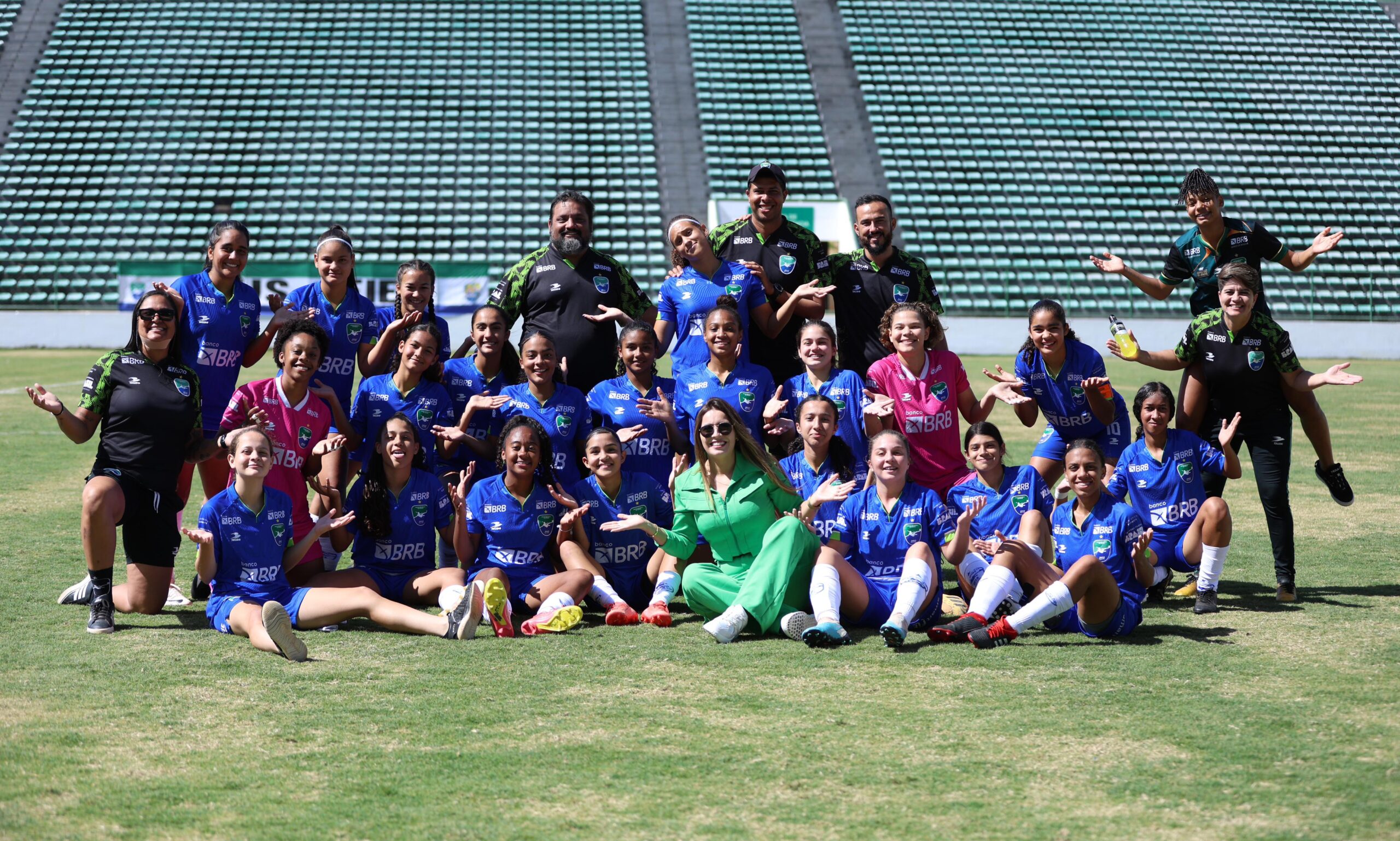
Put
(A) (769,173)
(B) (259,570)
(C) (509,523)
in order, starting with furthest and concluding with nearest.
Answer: (A) (769,173) < (C) (509,523) < (B) (259,570)

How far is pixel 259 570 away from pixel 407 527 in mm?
727

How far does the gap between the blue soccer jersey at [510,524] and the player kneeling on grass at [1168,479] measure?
9.13ft

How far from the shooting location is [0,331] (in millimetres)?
25766

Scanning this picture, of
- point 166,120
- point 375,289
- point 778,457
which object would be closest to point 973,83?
point 375,289

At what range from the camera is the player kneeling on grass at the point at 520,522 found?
5.87 metres

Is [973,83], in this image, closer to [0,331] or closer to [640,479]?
[0,331]

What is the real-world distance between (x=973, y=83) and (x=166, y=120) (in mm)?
21110

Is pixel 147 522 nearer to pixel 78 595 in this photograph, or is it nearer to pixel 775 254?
pixel 78 595

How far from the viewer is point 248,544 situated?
5.44 m

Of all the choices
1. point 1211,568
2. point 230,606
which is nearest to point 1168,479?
point 1211,568

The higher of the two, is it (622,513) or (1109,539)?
(622,513)

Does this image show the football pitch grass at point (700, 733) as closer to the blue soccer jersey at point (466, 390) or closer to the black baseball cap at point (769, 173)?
the blue soccer jersey at point (466, 390)

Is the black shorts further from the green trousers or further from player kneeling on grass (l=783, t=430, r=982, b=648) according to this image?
player kneeling on grass (l=783, t=430, r=982, b=648)

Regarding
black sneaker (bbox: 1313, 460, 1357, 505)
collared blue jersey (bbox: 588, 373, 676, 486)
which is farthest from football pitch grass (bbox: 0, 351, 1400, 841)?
collared blue jersey (bbox: 588, 373, 676, 486)
